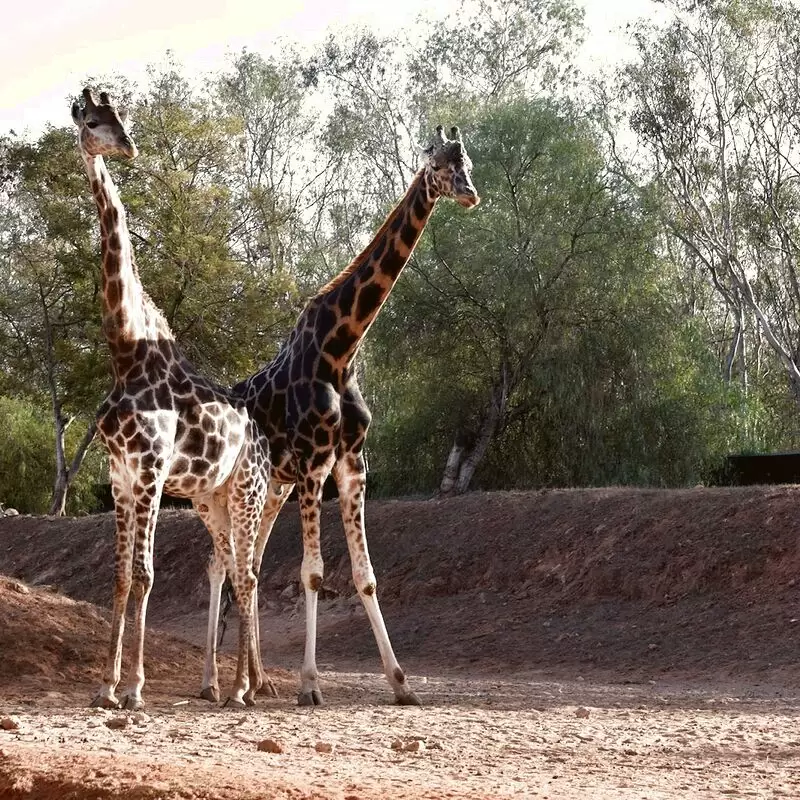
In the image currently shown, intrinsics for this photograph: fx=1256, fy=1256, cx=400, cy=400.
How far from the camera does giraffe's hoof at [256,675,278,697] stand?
32.1ft

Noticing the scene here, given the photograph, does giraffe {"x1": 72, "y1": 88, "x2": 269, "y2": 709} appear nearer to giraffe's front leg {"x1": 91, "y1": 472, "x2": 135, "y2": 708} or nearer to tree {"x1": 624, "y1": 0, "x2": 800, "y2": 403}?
giraffe's front leg {"x1": 91, "y1": 472, "x2": 135, "y2": 708}

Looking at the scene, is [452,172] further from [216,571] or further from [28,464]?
[28,464]

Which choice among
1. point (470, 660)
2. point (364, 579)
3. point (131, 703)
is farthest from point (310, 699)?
point (470, 660)

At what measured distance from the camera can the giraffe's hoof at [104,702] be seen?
8.21 metres

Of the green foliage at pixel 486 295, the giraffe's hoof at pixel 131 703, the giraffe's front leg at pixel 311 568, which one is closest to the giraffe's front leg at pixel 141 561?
the giraffe's hoof at pixel 131 703

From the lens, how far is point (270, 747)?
6688 millimetres

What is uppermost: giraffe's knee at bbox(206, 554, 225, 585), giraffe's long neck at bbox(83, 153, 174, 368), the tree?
the tree

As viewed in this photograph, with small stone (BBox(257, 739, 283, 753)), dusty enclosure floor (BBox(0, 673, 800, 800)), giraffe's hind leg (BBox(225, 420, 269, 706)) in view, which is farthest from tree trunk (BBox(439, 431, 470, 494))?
small stone (BBox(257, 739, 283, 753))

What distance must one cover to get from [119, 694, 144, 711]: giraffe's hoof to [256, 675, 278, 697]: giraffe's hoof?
5.34 feet

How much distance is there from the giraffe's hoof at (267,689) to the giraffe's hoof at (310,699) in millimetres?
556

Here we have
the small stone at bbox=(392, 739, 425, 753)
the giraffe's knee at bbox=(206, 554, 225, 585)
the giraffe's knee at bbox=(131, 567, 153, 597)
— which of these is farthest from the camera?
the giraffe's knee at bbox=(206, 554, 225, 585)

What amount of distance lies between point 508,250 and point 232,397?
15.8m

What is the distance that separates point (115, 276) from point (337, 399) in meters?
2.02

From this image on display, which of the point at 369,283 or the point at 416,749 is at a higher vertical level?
the point at 369,283
